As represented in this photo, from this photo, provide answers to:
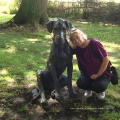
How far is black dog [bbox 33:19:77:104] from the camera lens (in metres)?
3.18

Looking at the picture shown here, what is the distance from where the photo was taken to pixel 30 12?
11.4 metres

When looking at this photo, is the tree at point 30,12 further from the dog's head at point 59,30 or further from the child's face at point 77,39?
the dog's head at point 59,30

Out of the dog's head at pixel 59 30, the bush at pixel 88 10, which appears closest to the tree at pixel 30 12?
the bush at pixel 88 10

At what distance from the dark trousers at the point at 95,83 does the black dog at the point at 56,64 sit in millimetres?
350

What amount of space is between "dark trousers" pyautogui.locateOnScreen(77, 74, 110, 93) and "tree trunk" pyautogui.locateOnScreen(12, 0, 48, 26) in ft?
27.0

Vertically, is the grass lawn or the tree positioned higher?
the tree

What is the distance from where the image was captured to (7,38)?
9500mm

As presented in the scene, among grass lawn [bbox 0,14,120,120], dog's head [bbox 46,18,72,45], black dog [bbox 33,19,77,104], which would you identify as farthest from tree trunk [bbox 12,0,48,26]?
dog's head [bbox 46,18,72,45]

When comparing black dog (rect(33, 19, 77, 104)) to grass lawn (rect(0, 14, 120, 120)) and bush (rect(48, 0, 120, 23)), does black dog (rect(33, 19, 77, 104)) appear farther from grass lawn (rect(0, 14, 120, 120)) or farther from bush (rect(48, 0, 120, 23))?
bush (rect(48, 0, 120, 23))

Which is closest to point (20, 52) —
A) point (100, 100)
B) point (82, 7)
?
point (100, 100)

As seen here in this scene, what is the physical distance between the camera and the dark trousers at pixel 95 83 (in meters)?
3.68

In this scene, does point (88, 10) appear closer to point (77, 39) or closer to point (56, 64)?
point (77, 39)

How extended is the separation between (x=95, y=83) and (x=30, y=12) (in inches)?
349

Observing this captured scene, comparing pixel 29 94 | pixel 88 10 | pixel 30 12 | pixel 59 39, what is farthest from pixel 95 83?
pixel 88 10
